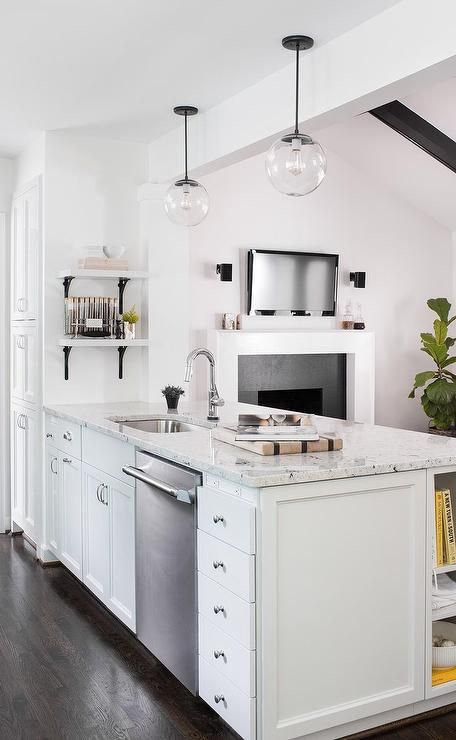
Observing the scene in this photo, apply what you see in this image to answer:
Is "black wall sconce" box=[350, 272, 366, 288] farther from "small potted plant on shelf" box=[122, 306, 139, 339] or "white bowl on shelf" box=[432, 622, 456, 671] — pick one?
"white bowl on shelf" box=[432, 622, 456, 671]

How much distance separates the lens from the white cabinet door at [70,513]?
3.79 metres

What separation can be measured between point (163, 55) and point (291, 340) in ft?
11.2

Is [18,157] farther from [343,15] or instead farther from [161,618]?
[161,618]

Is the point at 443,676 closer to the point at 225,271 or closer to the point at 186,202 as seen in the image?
the point at 186,202

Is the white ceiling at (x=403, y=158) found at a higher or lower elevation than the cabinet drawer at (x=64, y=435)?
higher

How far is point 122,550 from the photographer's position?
3.20 meters

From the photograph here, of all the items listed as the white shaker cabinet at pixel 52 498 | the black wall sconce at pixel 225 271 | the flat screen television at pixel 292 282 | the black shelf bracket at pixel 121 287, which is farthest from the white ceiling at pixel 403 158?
the white shaker cabinet at pixel 52 498

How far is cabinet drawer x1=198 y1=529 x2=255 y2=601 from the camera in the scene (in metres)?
2.19

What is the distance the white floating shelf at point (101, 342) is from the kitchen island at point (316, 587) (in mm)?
1720

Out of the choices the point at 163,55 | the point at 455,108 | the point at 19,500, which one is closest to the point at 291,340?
the point at 455,108

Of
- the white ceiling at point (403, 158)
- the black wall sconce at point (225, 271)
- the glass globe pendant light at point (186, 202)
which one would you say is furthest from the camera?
the black wall sconce at point (225, 271)

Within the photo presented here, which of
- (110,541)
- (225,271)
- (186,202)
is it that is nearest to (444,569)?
(110,541)

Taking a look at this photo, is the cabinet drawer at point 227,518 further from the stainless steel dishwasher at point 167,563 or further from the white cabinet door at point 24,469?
the white cabinet door at point 24,469

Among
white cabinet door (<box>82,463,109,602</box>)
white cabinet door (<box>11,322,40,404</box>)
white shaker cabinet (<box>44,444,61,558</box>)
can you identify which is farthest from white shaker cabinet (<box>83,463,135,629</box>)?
white cabinet door (<box>11,322,40,404</box>)
